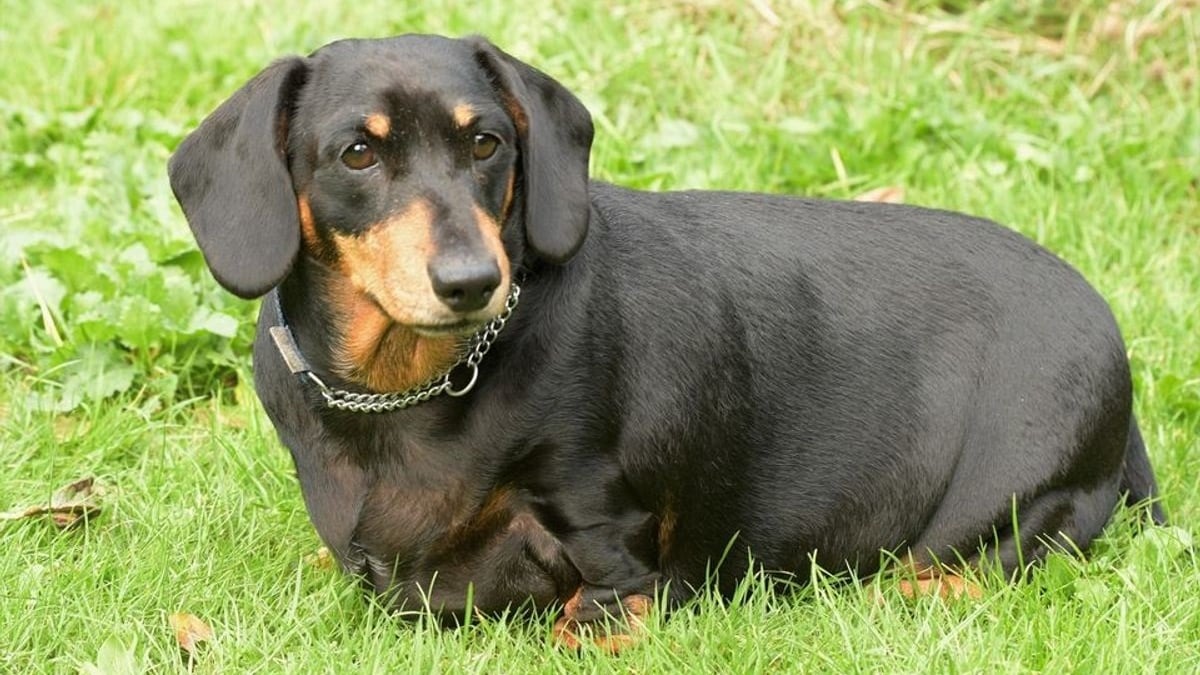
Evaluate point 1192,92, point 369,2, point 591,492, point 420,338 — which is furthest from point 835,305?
point 369,2

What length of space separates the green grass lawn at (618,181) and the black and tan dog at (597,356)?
18 centimetres

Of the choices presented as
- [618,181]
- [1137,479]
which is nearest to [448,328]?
[1137,479]

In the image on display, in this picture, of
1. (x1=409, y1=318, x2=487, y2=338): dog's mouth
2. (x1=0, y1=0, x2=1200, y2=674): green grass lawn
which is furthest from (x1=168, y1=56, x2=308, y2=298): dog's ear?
(x1=0, y1=0, x2=1200, y2=674): green grass lawn

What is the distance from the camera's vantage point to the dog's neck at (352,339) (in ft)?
12.0

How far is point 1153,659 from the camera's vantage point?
11.9 ft

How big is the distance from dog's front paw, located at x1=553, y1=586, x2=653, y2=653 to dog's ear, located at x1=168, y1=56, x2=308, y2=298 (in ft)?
3.46

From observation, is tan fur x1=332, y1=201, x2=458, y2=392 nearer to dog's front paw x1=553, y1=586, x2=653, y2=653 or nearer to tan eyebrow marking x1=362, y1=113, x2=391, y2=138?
tan eyebrow marking x1=362, y1=113, x2=391, y2=138

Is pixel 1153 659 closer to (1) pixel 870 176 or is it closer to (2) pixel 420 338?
(2) pixel 420 338

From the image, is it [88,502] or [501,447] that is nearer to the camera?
[501,447]

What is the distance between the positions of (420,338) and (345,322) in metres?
0.17

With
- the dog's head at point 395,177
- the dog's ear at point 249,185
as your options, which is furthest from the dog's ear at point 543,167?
the dog's ear at point 249,185

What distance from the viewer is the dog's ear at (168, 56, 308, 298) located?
3.46 metres

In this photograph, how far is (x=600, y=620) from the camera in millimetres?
3924

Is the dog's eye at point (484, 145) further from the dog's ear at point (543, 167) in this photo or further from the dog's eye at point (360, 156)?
the dog's eye at point (360, 156)
